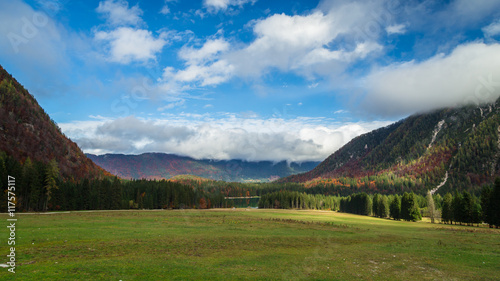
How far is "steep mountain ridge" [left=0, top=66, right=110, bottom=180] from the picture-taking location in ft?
436

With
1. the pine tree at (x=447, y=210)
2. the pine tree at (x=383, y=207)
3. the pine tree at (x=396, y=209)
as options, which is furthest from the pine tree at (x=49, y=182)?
the pine tree at (x=383, y=207)

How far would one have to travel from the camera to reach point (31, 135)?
146 m

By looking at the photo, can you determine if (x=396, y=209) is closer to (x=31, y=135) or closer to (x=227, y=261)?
(x=227, y=261)

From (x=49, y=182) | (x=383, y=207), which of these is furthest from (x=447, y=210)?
(x=49, y=182)

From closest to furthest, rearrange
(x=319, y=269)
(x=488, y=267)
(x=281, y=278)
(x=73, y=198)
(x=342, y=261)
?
(x=281, y=278) < (x=319, y=269) < (x=488, y=267) < (x=342, y=261) < (x=73, y=198)

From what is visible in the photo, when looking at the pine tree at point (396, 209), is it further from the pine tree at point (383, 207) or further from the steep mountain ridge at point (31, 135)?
the steep mountain ridge at point (31, 135)

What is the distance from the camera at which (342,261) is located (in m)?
24.1

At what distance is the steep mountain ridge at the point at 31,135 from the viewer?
133 m

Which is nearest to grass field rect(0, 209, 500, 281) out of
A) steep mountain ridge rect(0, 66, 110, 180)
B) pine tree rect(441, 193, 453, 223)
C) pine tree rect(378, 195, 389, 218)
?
pine tree rect(441, 193, 453, 223)

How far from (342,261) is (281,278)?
931 centimetres

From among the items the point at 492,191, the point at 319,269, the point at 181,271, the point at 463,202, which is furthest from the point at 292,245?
the point at 463,202

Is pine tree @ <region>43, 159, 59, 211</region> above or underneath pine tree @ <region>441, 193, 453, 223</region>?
above

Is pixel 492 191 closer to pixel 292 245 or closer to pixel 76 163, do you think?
pixel 292 245

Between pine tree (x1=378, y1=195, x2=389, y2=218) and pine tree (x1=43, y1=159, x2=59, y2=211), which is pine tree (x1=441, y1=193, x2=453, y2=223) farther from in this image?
pine tree (x1=43, y1=159, x2=59, y2=211)
